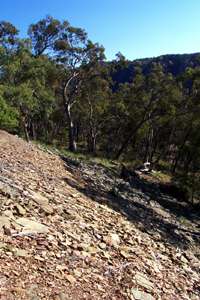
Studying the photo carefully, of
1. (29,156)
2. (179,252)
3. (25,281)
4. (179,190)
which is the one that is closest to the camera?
(25,281)

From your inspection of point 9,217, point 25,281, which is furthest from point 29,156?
point 25,281

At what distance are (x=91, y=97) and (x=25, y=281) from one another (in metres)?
40.4

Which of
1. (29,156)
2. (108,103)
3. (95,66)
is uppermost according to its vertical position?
(95,66)

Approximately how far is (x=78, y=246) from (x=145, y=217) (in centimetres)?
779

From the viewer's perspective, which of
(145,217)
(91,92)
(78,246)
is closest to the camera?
(78,246)

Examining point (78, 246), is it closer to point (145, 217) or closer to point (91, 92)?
point (145, 217)

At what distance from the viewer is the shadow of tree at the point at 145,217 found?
14.7 metres

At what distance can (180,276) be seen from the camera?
10.7m

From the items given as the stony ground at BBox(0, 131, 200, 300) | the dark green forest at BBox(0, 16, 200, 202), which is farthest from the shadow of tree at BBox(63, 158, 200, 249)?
the dark green forest at BBox(0, 16, 200, 202)

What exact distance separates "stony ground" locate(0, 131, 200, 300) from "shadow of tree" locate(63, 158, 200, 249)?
8cm

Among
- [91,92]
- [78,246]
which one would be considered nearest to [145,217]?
[78,246]

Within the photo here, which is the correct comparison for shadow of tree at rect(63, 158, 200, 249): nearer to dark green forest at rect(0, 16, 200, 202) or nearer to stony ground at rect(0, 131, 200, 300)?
stony ground at rect(0, 131, 200, 300)

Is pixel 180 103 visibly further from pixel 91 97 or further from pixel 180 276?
pixel 180 276

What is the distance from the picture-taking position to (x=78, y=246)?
373 inches
